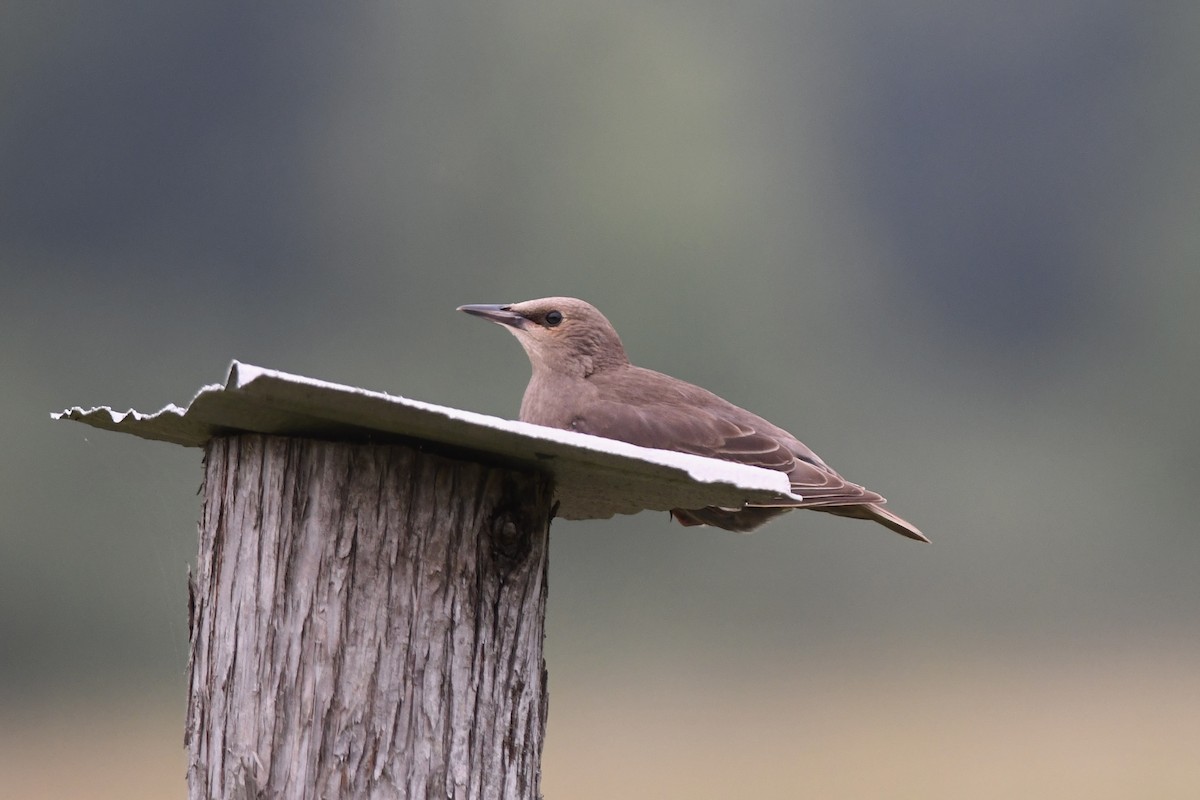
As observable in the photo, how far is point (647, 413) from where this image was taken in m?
4.85

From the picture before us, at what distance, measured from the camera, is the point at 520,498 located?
10.1ft

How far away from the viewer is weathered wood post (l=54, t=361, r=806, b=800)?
2854 mm

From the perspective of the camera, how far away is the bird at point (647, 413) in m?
4.64

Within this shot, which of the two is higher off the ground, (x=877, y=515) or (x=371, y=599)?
(x=877, y=515)

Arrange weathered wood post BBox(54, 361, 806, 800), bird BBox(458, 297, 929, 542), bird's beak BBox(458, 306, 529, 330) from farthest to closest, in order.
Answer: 1. bird's beak BBox(458, 306, 529, 330)
2. bird BBox(458, 297, 929, 542)
3. weathered wood post BBox(54, 361, 806, 800)

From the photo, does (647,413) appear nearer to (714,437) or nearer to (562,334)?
(714,437)

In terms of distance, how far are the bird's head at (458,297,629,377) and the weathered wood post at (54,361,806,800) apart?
2327mm

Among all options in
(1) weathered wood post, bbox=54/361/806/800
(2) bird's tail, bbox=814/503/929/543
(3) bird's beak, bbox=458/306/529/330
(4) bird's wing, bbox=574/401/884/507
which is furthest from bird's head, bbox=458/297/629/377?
(1) weathered wood post, bbox=54/361/806/800

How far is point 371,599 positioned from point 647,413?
2.07 m

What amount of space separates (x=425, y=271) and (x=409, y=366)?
17.5 ft

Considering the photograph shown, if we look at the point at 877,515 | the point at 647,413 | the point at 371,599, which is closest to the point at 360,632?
the point at 371,599

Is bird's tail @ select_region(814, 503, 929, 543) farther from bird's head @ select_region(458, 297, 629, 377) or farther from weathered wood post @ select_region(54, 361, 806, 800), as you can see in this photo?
weathered wood post @ select_region(54, 361, 806, 800)

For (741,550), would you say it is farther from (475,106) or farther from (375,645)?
(375,645)

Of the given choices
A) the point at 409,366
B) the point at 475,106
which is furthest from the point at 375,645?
the point at 475,106
